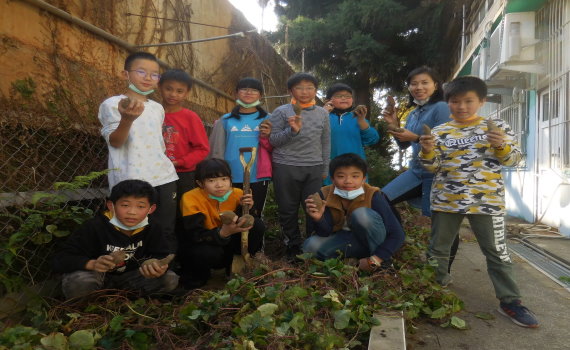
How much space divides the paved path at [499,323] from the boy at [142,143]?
1.94 metres

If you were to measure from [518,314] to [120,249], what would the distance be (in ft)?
8.61

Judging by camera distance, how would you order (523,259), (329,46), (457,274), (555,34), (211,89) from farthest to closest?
(329,46), (211,89), (555,34), (523,259), (457,274)

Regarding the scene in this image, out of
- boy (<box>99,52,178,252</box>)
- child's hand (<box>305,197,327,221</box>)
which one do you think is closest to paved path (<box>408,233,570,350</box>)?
child's hand (<box>305,197,327,221</box>)

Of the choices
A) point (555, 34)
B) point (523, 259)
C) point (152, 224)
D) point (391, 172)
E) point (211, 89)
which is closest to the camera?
point (152, 224)

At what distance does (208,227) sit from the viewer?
310 cm

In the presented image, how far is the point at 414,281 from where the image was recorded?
2.75m

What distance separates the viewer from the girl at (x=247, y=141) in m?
3.61

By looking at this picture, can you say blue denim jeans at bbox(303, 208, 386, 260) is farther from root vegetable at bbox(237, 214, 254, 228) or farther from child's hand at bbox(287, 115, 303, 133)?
child's hand at bbox(287, 115, 303, 133)

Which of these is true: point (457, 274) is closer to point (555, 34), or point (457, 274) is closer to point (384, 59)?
point (555, 34)

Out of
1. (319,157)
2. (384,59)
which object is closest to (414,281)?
(319,157)

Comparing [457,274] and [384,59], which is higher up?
[384,59]

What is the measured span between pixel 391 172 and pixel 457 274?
16.4ft

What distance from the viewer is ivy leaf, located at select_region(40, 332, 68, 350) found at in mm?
1757

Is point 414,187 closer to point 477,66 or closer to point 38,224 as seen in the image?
point 38,224
